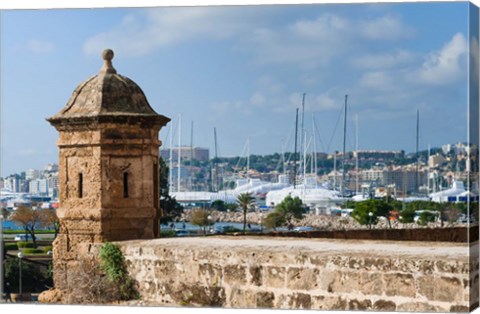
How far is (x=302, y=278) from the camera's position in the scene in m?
9.52

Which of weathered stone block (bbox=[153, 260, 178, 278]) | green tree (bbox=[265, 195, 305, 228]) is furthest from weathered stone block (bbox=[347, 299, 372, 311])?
green tree (bbox=[265, 195, 305, 228])

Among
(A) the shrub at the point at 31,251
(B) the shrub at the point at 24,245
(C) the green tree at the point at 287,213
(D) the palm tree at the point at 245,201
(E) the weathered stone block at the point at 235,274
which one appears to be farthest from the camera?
(C) the green tree at the point at 287,213

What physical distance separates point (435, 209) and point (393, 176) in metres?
16.5

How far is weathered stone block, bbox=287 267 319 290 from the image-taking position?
9453 millimetres

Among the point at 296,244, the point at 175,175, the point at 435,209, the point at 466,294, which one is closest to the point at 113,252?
the point at 296,244

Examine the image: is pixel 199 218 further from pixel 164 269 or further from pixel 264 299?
pixel 264 299

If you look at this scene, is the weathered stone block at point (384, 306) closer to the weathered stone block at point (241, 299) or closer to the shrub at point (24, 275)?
the weathered stone block at point (241, 299)

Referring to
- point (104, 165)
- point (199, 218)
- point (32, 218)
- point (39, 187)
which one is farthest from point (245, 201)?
point (104, 165)

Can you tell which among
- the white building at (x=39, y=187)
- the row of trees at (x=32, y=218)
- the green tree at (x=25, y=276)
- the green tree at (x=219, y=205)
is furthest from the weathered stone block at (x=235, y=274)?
the green tree at (x=219, y=205)

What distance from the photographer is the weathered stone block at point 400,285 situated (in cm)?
888

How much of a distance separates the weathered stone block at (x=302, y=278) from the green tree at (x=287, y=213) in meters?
44.7

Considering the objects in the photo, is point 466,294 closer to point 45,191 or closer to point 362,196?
point 45,191

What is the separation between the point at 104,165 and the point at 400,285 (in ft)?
12.6

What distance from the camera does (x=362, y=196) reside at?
56.6m
